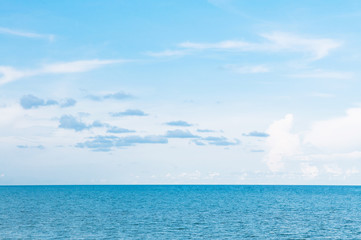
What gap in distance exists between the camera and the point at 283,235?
74125mm

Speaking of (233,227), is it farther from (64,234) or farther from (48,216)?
(48,216)

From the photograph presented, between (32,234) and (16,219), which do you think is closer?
(32,234)

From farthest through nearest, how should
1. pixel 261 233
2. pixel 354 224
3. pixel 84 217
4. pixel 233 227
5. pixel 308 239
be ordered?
pixel 84 217, pixel 354 224, pixel 233 227, pixel 261 233, pixel 308 239

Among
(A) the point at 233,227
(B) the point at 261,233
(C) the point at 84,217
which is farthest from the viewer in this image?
(C) the point at 84,217

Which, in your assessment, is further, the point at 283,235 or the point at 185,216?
the point at 185,216

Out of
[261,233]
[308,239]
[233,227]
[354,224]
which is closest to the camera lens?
[308,239]

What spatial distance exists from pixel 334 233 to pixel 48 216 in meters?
62.0

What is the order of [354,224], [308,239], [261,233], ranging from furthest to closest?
[354,224] < [261,233] < [308,239]

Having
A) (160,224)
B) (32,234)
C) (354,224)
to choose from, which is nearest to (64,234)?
(32,234)

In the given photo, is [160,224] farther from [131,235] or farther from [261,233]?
[261,233]

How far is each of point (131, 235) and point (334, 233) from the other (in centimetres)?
3540

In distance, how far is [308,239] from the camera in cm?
7081

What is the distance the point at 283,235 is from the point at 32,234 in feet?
137

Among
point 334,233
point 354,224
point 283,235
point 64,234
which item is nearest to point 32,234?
point 64,234
